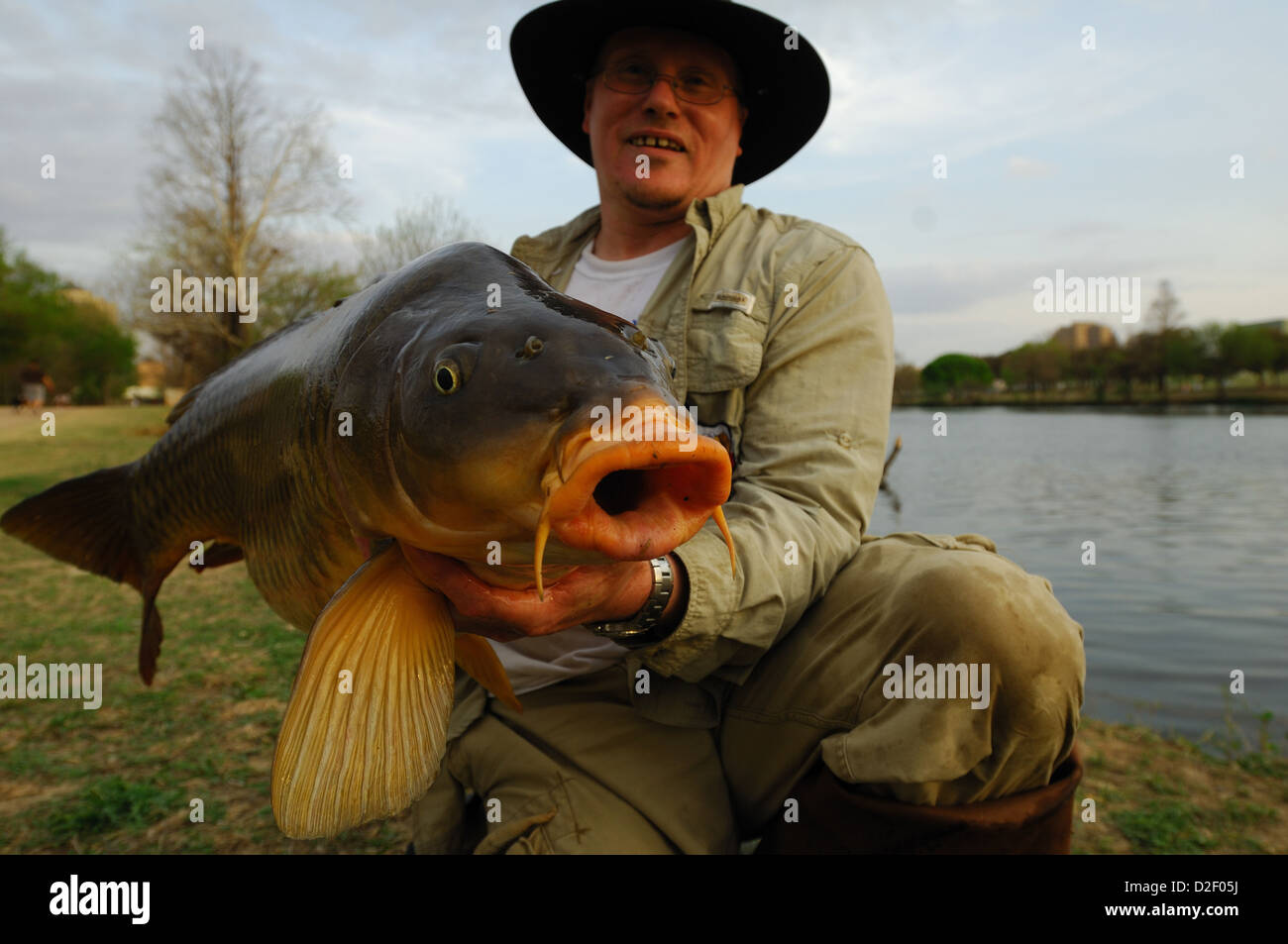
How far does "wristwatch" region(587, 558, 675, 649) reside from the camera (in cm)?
142

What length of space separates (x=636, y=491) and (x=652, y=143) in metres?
1.66

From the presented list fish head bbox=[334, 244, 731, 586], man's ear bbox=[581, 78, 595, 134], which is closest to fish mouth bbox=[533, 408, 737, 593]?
fish head bbox=[334, 244, 731, 586]

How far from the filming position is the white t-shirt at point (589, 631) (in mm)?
1946

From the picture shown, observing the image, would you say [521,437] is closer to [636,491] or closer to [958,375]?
[636,491]

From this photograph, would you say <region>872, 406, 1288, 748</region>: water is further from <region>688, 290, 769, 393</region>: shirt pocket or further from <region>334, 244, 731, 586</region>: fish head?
<region>334, 244, 731, 586</region>: fish head

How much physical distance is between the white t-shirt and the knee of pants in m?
0.68

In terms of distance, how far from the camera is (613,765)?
6.10 feet

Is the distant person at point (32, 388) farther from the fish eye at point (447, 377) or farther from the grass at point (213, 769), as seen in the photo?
the fish eye at point (447, 377)

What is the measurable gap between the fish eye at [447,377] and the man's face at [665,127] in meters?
1.46

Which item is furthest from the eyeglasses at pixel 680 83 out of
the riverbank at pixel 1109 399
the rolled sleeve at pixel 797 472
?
the riverbank at pixel 1109 399

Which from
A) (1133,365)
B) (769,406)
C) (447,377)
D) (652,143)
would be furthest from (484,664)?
(1133,365)
